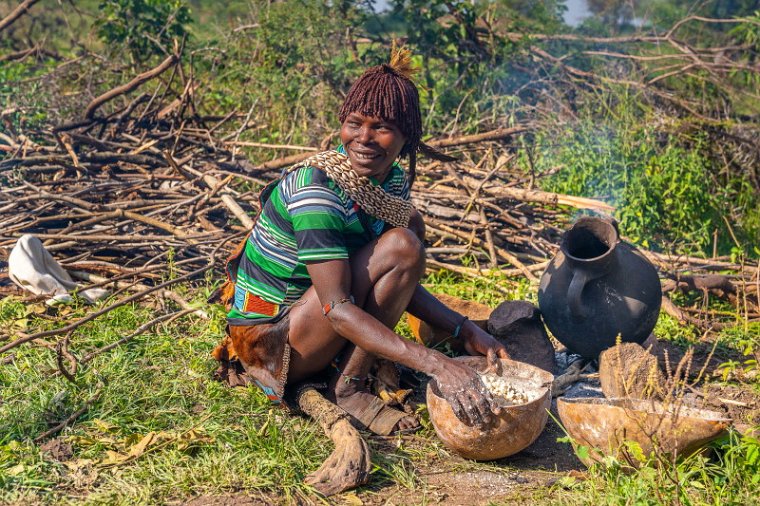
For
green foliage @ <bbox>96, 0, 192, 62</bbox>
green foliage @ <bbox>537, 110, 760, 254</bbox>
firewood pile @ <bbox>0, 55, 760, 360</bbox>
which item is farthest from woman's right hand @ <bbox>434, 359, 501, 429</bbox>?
green foliage @ <bbox>96, 0, 192, 62</bbox>

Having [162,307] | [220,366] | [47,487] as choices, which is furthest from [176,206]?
[47,487]

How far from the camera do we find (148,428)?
10.1ft

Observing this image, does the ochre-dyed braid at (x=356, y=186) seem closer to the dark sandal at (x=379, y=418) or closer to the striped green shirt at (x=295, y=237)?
the striped green shirt at (x=295, y=237)

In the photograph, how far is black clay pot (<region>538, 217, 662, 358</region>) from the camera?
3.57m

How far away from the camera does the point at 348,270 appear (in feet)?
9.73

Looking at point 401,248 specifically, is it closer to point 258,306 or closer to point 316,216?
point 316,216

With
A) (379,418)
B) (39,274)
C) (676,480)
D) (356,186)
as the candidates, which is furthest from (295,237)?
(39,274)

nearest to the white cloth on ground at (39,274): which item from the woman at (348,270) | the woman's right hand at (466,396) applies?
the woman at (348,270)

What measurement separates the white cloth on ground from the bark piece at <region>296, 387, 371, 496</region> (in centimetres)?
206

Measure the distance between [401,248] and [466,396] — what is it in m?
0.66

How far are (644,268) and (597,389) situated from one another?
614mm

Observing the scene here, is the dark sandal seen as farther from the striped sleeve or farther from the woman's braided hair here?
the woman's braided hair

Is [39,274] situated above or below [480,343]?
below

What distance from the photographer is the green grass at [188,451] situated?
2617mm
